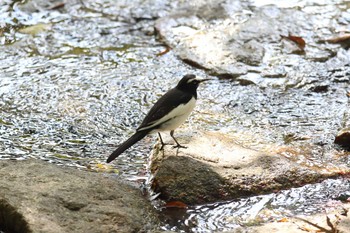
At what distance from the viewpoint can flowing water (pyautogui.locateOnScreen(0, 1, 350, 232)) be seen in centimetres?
516

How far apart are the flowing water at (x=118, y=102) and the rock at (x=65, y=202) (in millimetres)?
321

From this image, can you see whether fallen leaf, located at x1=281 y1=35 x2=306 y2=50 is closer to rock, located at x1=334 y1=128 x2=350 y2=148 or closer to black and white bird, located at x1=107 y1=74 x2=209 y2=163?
rock, located at x1=334 y1=128 x2=350 y2=148

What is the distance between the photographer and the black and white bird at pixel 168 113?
527cm

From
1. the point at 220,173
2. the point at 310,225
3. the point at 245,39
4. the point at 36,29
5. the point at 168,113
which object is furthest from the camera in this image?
the point at 36,29

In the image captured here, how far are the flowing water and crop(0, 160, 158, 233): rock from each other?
321 millimetres

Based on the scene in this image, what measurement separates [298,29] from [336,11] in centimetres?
88

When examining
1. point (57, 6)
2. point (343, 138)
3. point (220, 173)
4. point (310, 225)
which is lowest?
point (57, 6)

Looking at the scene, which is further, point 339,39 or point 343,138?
point 339,39

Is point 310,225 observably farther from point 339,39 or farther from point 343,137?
point 339,39

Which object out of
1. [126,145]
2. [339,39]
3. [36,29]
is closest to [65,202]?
[126,145]

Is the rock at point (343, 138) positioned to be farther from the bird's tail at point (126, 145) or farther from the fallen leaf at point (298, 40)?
the fallen leaf at point (298, 40)

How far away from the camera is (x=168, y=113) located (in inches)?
209

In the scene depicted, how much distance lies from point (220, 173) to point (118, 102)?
2.08 meters

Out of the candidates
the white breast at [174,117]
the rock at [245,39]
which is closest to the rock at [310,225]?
the white breast at [174,117]
